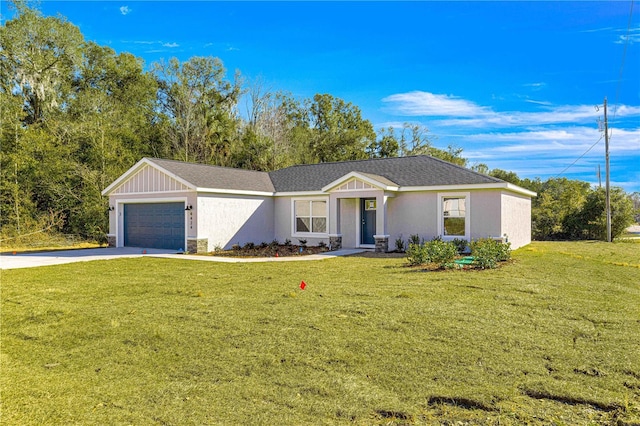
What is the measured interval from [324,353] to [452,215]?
41.3 feet

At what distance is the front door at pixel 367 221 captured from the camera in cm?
1794

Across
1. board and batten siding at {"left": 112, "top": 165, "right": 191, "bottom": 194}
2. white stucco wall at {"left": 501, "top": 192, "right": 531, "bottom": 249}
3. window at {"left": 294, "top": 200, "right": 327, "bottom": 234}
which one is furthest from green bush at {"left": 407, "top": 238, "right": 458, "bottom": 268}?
board and batten siding at {"left": 112, "top": 165, "right": 191, "bottom": 194}

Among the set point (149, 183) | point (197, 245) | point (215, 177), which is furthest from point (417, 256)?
point (149, 183)

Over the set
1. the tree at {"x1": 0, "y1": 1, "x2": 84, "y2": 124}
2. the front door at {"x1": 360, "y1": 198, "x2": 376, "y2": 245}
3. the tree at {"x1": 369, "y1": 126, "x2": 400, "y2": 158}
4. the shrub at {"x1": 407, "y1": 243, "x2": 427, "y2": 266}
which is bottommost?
the shrub at {"x1": 407, "y1": 243, "x2": 427, "y2": 266}

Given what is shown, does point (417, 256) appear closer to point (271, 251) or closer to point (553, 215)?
point (271, 251)

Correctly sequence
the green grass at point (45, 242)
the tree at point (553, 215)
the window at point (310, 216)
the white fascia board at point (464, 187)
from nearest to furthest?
1. the white fascia board at point (464, 187)
2. the window at point (310, 216)
3. the green grass at point (45, 242)
4. the tree at point (553, 215)

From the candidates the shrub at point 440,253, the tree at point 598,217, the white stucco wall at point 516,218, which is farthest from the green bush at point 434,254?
the tree at point 598,217

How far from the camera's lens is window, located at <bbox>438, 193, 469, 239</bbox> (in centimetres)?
1603

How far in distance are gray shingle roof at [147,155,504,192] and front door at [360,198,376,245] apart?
1209mm

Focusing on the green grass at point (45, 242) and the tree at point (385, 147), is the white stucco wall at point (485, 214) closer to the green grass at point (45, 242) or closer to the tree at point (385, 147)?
the green grass at point (45, 242)

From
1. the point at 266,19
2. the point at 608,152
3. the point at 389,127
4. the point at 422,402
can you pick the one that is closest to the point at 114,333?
the point at 422,402

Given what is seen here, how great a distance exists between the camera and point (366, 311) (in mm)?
6504

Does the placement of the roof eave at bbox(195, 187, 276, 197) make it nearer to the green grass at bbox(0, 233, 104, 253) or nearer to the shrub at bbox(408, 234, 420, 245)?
the shrub at bbox(408, 234, 420, 245)

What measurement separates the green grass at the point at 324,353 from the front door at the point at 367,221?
358 inches
